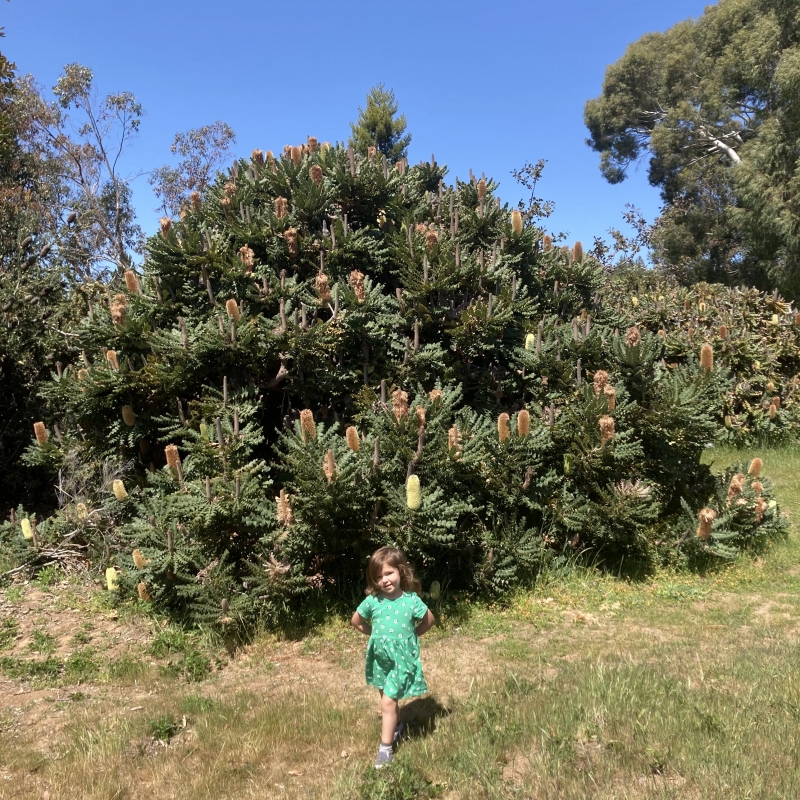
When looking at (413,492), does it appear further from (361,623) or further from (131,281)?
(131,281)

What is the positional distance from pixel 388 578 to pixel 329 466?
1.21 metres

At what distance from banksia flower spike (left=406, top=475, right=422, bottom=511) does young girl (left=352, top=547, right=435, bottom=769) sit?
93cm

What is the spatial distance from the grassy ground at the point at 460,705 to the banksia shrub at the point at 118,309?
2.51 meters

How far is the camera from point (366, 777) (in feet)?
10.0

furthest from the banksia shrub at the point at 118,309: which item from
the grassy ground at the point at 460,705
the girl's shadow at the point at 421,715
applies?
the girl's shadow at the point at 421,715

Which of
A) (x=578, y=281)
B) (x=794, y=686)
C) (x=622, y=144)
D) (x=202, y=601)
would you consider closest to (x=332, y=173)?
(x=578, y=281)

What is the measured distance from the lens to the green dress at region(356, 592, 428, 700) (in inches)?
131

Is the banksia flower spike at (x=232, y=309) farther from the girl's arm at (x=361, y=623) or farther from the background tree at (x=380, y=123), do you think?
the background tree at (x=380, y=123)

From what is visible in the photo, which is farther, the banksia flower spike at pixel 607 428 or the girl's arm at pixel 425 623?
the banksia flower spike at pixel 607 428

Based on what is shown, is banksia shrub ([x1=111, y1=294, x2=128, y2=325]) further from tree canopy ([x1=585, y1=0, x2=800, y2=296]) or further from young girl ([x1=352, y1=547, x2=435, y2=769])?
tree canopy ([x1=585, y1=0, x2=800, y2=296])

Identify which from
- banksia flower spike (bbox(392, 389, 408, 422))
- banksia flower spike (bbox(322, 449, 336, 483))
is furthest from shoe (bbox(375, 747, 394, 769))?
banksia flower spike (bbox(392, 389, 408, 422))

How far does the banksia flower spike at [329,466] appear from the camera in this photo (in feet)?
14.5

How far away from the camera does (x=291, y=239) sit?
5.90 meters

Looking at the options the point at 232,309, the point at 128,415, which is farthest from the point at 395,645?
the point at 128,415
